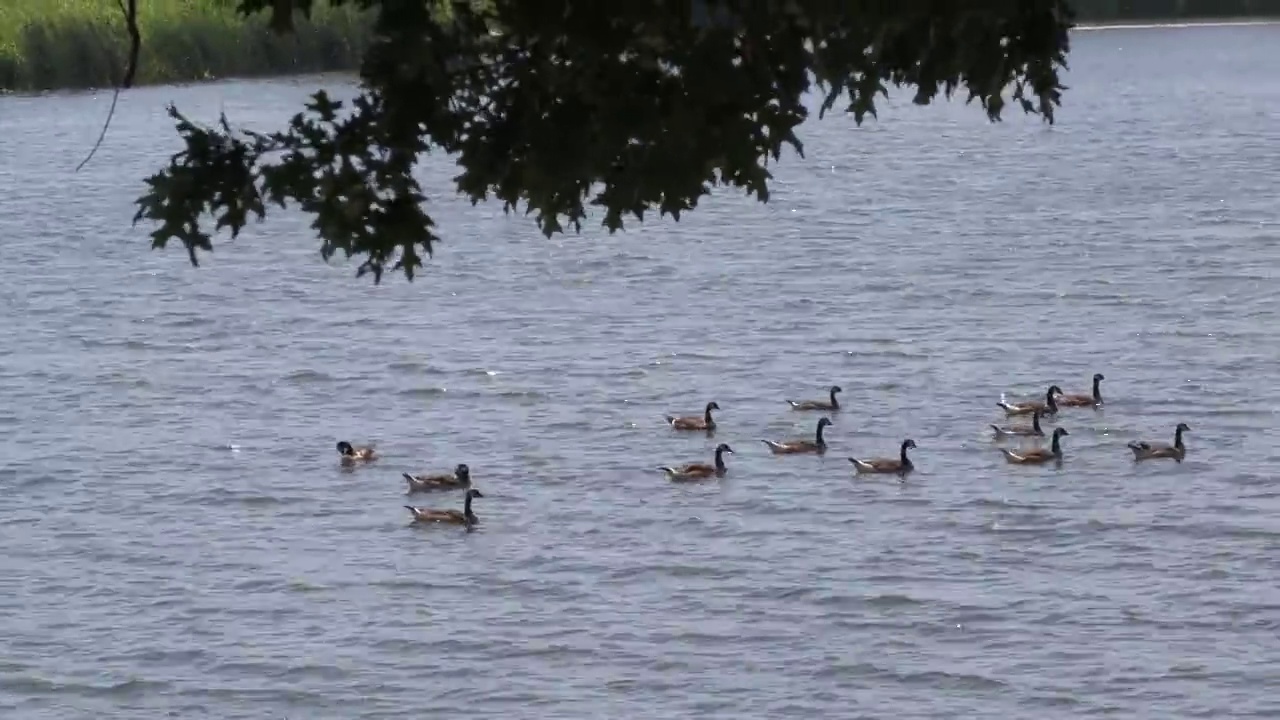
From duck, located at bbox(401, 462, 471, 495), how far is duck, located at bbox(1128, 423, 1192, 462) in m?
5.72

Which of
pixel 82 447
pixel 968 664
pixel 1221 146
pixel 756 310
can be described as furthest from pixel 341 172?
pixel 1221 146

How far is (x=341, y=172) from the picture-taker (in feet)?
23.3

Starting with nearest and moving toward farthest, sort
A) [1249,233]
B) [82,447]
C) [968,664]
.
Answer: [968,664] < [82,447] < [1249,233]

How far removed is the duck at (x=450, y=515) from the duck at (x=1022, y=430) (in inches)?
202

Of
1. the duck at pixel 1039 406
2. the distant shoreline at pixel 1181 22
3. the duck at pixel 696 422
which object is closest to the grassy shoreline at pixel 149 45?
the duck at pixel 696 422

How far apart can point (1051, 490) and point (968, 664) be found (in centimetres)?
517

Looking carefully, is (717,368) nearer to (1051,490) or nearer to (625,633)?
(1051,490)

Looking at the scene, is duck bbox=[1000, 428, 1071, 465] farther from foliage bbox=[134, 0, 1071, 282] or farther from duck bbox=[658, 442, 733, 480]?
foliage bbox=[134, 0, 1071, 282]

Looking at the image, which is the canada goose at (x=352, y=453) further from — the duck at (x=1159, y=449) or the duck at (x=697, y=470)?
the duck at (x=1159, y=449)

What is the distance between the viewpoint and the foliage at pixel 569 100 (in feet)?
22.9

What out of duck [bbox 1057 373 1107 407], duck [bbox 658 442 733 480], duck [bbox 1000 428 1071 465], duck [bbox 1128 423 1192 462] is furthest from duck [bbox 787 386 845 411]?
duck [bbox 1128 423 1192 462]

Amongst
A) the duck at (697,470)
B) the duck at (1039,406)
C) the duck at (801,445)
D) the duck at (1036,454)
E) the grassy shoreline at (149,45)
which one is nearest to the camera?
the duck at (697,470)

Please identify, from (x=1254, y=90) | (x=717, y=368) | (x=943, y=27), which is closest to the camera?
(x=943, y=27)

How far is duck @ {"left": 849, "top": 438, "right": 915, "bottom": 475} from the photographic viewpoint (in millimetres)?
19562
